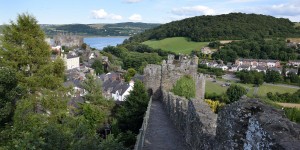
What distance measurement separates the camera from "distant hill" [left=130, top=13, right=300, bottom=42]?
118281mm

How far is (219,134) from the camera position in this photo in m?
4.47

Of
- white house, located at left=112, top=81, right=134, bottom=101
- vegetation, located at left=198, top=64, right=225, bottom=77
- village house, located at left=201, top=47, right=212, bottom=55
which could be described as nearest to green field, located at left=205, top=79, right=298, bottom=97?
vegetation, located at left=198, top=64, right=225, bottom=77

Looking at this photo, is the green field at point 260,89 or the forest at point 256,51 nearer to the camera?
the green field at point 260,89

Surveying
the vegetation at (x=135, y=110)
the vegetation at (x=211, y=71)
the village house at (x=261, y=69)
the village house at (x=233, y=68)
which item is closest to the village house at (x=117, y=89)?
the vegetation at (x=135, y=110)

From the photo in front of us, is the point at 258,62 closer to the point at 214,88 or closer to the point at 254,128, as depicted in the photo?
the point at 214,88

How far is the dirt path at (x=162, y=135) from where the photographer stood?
12168 mm

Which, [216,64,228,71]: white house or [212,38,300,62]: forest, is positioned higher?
[212,38,300,62]: forest

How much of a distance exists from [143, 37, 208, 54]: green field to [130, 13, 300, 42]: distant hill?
13.5 ft

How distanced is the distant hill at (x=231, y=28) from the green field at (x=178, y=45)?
162 inches

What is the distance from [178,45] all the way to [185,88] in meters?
91.1

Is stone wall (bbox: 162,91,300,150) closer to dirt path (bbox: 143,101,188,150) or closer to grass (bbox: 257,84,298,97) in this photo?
dirt path (bbox: 143,101,188,150)

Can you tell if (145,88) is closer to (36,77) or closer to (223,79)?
(36,77)

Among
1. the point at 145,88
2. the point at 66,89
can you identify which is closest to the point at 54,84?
the point at 66,89

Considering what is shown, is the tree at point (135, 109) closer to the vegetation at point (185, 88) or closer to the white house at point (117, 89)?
the vegetation at point (185, 88)
